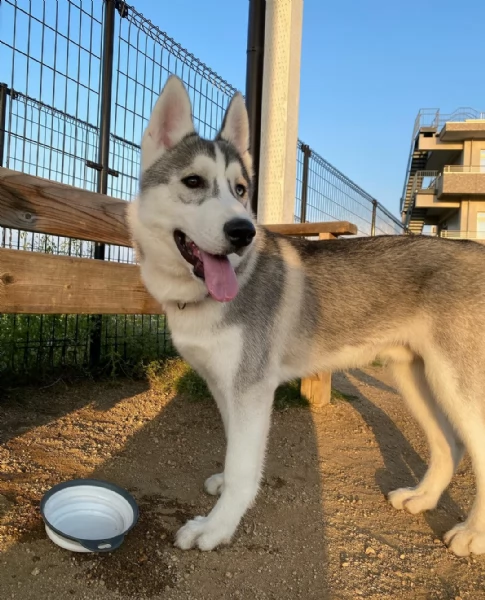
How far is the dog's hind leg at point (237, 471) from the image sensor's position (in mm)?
2186

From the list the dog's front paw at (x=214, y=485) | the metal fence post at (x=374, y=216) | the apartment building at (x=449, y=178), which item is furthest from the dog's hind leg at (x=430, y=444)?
the apartment building at (x=449, y=178)

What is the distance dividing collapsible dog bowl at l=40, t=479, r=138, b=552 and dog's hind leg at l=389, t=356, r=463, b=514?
1.66 meters

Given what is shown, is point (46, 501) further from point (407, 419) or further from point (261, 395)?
point (407, 419)

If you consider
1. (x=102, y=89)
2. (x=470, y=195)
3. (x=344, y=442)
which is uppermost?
(x=470, y=195)

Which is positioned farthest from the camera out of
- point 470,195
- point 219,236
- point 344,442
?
point 470,195

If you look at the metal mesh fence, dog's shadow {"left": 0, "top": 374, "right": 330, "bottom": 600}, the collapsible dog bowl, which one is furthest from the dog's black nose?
the metal mesh fence

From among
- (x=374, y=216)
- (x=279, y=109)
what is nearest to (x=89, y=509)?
(x=279, y=109)

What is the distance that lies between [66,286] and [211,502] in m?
1.56

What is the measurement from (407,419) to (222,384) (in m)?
2.91

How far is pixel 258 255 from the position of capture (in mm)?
Answer: 2578

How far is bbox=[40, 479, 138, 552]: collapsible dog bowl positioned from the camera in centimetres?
207

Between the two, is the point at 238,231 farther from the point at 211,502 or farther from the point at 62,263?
the point at 211,502

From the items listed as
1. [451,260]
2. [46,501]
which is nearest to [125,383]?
[46,501]

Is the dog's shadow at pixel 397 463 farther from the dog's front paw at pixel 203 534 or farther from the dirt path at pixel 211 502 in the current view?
the dog's front paw at pixel 203 534
